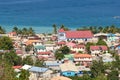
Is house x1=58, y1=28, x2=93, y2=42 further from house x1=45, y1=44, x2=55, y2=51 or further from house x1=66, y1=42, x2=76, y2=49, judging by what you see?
house x1=45, y1=44, x2=55, y2=51

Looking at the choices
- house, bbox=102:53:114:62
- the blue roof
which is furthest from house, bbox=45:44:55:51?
the blue roof

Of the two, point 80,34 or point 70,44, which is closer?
point 70,44

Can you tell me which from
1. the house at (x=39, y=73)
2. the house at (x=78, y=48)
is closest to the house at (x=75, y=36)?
the house at (x=78, y=48)

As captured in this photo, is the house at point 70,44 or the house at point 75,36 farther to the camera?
the house at point 75,36

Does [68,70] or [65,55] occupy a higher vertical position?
[65,55]

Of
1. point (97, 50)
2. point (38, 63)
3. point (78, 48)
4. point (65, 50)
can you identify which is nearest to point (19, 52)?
point (65, 50)

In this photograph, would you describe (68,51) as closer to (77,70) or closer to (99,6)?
(77,70)

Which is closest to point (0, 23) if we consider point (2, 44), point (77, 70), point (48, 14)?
point (48, 14)

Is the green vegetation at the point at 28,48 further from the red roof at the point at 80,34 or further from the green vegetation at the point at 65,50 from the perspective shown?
the red roof at the point at 80,34

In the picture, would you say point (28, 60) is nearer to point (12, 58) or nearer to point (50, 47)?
point (12, 58)
